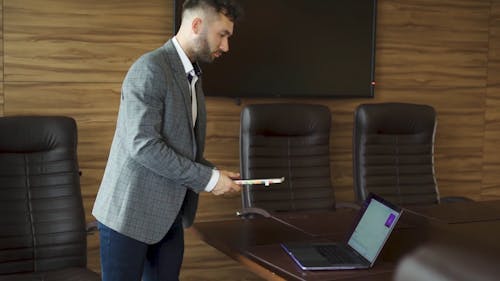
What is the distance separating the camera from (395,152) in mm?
3830

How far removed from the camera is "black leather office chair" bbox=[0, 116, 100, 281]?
2.69 metres

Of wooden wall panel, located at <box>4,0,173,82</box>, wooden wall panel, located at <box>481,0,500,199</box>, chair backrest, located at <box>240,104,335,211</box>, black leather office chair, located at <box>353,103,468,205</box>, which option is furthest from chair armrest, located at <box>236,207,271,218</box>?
wooden wall panel, located at <box>481,0,500,199</box>

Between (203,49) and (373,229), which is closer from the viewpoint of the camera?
(373,229)

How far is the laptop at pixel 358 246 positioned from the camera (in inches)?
81.1

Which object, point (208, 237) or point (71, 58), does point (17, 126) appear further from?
point (208, 237)

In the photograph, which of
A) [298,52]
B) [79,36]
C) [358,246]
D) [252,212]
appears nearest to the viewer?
[358,246]

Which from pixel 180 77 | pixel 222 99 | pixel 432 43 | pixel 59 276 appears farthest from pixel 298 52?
pixel 59 276

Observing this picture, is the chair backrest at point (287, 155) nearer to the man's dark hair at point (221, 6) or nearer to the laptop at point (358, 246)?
the man's dark hair at point (221, 6)

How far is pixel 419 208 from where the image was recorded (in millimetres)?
3154

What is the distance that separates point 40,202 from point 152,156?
88 cm

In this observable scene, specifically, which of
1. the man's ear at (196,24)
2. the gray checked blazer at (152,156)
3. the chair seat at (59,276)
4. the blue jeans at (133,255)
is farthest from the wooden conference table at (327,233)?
the man's ear at (196,24)

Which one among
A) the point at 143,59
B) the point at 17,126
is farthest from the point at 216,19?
the point at 17,126

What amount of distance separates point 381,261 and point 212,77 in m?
1.94

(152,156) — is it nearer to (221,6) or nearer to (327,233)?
(221,6)
